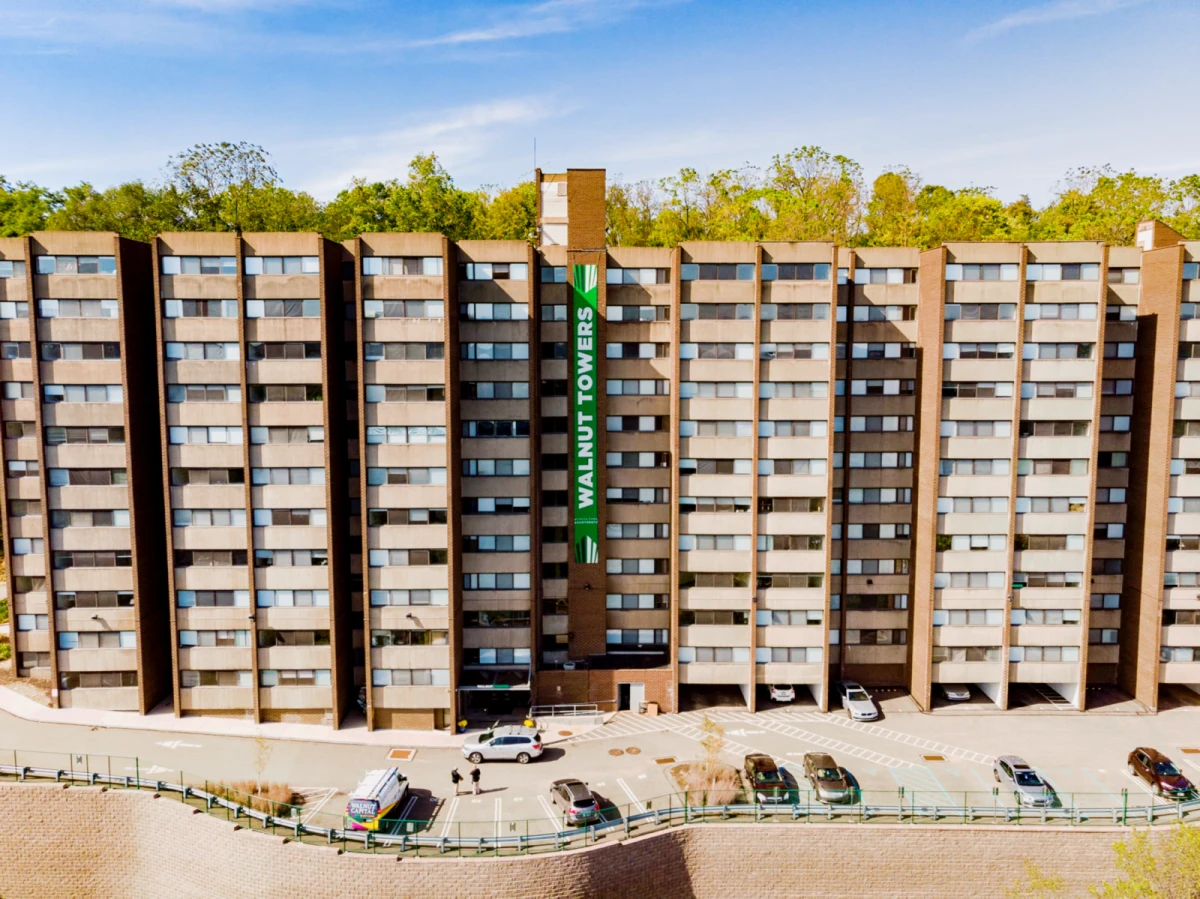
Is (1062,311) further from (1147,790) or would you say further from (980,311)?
(1147,790)

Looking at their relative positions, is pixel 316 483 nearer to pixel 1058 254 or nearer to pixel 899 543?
pixel 899 543

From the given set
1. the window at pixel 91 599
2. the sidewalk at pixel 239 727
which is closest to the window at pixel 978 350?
the sidewalk at pixel 239 727

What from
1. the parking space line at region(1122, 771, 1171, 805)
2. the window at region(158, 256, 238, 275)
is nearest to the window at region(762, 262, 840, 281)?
the window at region(158, 256, 238, 275)

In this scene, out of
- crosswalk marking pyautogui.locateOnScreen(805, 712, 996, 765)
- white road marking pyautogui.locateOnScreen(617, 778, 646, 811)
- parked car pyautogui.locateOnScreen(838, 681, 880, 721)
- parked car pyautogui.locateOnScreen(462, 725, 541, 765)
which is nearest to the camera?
white road marking pyautogui.locateOnScreen(617, 778, 646, 811)

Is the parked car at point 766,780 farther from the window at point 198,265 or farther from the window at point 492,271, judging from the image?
the window at point 198,265

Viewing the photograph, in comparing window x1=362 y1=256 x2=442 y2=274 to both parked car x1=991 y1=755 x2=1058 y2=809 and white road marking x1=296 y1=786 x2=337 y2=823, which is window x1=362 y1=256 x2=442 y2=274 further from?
parked car x1=991 y1=755 x2=1058 y2=809

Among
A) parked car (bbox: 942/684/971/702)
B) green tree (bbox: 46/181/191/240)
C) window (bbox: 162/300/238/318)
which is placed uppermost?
green tree (bbox: 46/181/191/240)
